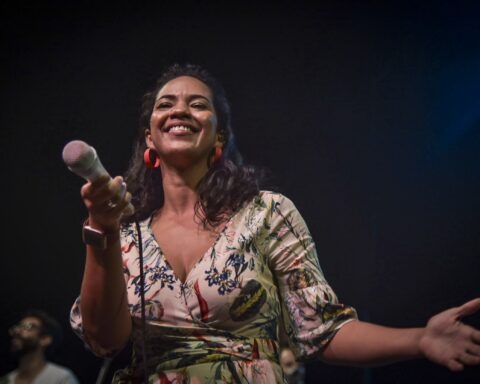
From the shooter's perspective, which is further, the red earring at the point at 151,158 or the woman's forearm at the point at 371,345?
the red earring at the point at 151,158

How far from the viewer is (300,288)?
4.26ft

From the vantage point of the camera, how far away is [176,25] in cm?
288

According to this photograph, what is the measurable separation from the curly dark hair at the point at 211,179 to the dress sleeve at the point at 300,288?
4.6 inches

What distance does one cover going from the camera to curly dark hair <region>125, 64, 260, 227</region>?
1465mm

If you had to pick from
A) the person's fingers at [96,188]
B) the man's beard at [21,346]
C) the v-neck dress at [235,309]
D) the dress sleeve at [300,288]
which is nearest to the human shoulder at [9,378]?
the man's beard at [21,346]

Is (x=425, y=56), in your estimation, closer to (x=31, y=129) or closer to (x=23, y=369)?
(x=31, y=129)

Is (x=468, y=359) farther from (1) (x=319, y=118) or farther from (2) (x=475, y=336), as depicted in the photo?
(1) (x=319, y=118)

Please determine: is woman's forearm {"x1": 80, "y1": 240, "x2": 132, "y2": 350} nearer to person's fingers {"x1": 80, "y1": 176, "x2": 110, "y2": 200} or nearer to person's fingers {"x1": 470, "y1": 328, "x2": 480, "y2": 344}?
person's fingers {"x1": 80, "y1": 176, "x2": 110, "y2": 200}

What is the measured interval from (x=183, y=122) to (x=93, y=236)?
54 cm

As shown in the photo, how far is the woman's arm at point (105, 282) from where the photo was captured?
986mm

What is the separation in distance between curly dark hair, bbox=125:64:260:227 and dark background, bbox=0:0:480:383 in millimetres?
1023

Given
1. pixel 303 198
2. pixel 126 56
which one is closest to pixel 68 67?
pixel 126 56

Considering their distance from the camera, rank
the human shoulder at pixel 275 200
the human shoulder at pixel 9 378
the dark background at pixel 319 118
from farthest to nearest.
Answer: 1. the human shoulder at pixel 9 378
2. the dark background at pixel 319 118
3. the human shoulder at pixel 275 200

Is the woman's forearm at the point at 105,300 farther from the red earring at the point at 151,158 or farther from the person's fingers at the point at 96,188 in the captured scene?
the red earring at the point at 151,158
